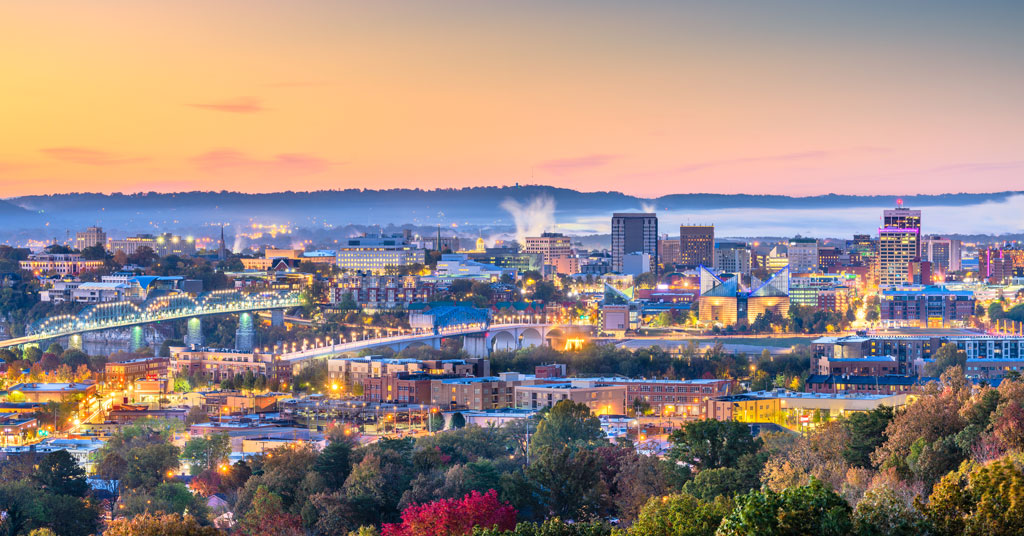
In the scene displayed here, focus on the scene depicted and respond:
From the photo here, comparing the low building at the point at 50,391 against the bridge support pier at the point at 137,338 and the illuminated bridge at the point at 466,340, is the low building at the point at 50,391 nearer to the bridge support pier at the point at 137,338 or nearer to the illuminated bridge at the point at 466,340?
the illuminated bridge at the point at 466,340

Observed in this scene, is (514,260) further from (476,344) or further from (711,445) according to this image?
(711,445)

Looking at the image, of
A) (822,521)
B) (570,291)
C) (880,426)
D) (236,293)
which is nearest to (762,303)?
(570,291)

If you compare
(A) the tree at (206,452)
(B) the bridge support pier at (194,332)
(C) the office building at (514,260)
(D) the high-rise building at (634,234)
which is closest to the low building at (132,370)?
(B) the bridge support pier at (194,332)

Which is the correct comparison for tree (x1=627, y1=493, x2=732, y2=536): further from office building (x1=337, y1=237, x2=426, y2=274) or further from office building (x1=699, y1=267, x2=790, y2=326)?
office building (x1=337, y1=237, x2=426, y2=274)

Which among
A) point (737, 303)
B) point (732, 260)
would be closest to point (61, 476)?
point (737, 303)

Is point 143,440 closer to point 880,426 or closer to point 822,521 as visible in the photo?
point 880,426

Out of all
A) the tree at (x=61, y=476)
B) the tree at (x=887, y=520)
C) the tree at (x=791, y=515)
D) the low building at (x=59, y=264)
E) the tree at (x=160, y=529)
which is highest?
the tree at (x=791, y=515)

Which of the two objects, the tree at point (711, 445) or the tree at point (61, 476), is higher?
the tree at point (711, 445)
